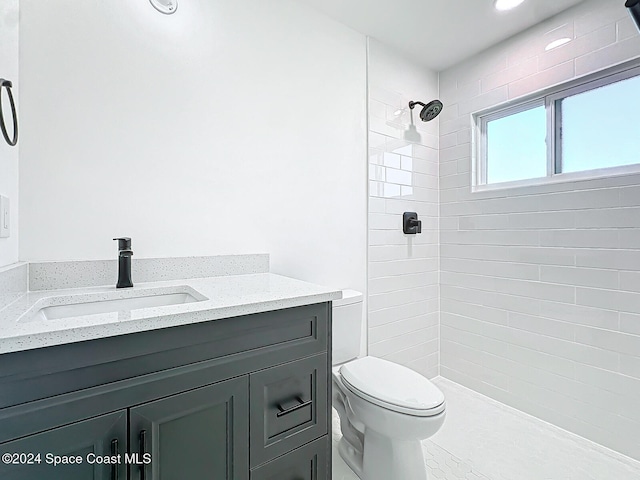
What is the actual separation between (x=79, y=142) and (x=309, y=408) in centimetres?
128

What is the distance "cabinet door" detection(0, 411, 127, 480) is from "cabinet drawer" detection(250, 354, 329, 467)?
335mm

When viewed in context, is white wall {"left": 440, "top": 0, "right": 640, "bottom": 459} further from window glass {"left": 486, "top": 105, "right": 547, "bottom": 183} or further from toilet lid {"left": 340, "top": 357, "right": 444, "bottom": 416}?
toilet lid {"left": 340, "top": 357, "right": 444, "bottom": 416}

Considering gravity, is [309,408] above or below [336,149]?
below

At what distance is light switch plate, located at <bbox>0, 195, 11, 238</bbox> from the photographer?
39.4 inches

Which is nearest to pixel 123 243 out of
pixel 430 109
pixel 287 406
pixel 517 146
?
pixel 287 406

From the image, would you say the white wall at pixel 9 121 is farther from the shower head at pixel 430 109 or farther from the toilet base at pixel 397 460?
the shower head at pixel 430 109

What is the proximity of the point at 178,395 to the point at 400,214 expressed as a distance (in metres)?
1.83

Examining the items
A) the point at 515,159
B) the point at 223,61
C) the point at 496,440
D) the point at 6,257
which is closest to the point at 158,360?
the point at 6,257

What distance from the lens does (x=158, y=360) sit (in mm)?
823

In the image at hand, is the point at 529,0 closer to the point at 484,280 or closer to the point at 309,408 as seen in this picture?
the point at 484,280

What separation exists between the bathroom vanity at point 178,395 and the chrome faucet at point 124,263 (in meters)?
0.17

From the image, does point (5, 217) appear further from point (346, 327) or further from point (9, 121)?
point (346, 327)

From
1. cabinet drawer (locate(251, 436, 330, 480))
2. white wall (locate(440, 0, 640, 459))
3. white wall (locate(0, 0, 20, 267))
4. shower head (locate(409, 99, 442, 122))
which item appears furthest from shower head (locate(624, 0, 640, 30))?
white wall (locate(0, 0, 20, 267))

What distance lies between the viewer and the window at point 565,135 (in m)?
1.74
